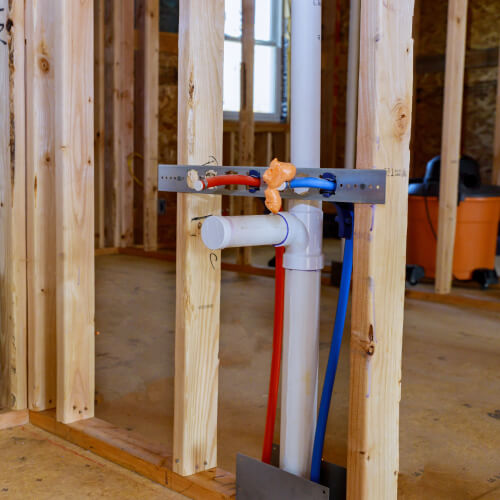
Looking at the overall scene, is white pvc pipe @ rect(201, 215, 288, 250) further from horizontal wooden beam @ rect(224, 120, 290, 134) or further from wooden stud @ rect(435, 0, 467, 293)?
horizontal wooden beam @ rect(224, 120, 290, 134)

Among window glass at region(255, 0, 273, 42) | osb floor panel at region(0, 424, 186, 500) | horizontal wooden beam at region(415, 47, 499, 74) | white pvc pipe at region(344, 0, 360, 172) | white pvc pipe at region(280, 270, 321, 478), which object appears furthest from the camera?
window glass at region(255, 0, 273, 42)

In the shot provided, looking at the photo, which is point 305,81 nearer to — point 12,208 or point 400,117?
point 400,117

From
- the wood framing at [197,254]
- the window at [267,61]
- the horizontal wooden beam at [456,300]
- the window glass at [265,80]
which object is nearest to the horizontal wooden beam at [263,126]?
the window at [267,61]

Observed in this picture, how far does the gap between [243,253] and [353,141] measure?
4.00 ft

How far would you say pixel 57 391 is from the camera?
1825 millimetres

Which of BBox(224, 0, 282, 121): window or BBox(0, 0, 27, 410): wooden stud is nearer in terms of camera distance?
BBox(0, 0, 27, 410): wooden stud

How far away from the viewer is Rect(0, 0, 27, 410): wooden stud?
6.00ft

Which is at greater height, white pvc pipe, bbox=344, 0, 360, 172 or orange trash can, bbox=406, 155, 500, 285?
white pvc pipe, bbox=344, 0, 360, 172

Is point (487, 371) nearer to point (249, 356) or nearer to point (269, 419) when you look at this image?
point (249, 356)

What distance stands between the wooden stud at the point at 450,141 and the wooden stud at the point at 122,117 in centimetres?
253

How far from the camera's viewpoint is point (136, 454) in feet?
5.32

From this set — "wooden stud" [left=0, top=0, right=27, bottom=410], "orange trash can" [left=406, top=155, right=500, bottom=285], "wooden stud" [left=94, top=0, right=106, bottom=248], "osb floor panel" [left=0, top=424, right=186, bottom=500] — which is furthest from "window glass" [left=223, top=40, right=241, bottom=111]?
"osb floor panel" [left=0, top=424, right=186, bottom=500]

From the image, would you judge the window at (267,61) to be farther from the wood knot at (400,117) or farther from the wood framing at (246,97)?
the wood knot at (400,117)

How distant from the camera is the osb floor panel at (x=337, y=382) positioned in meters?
1.70
